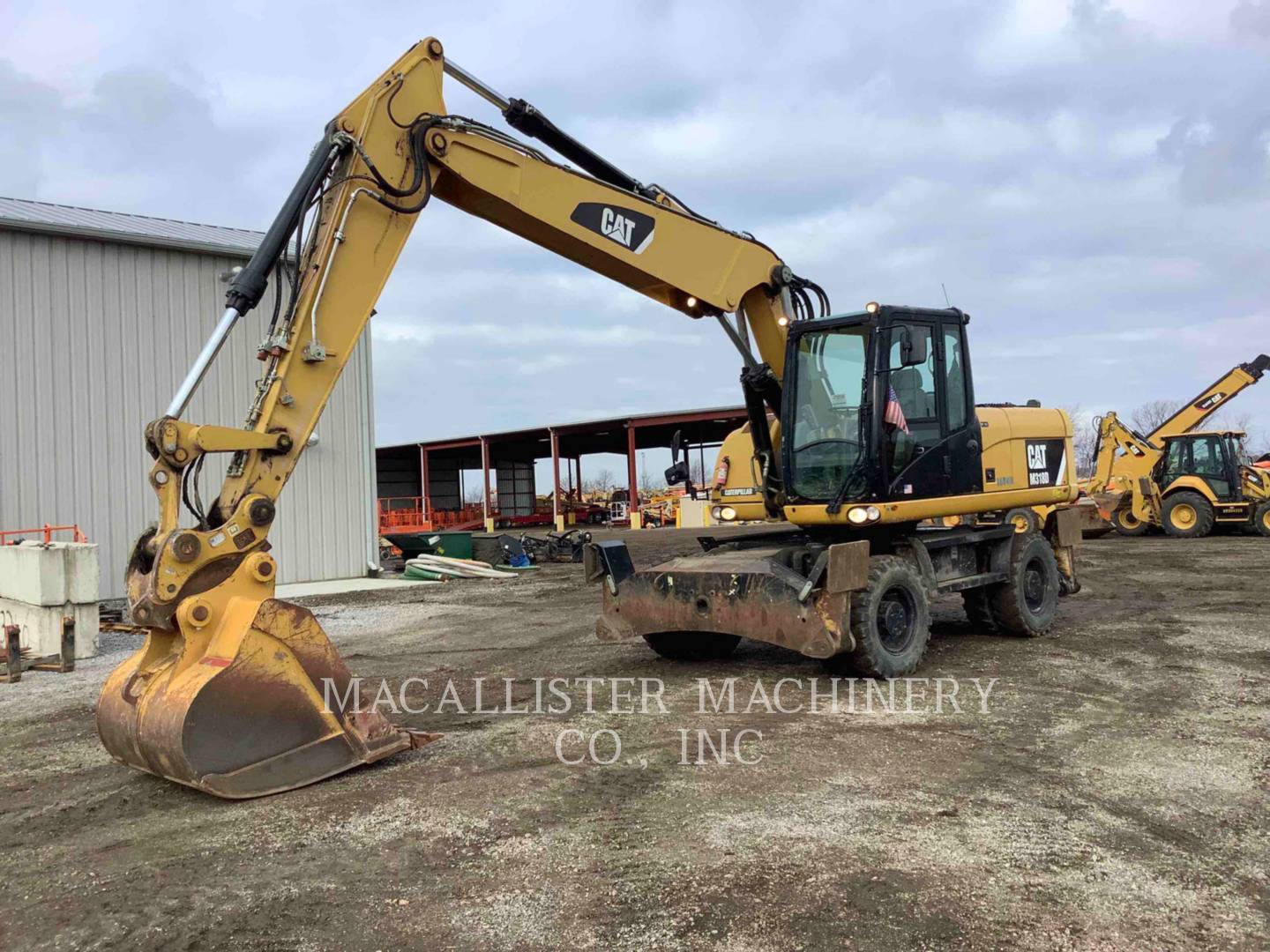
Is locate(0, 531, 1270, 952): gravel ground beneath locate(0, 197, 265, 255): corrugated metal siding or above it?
beneath

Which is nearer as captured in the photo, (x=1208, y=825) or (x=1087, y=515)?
(x=1208, y=825)

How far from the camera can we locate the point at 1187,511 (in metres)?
20.1

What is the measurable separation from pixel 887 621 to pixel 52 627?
7473mm

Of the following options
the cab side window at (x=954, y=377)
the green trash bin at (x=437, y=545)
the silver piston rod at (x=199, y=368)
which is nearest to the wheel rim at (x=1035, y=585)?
the cab side window at (x=954, y=377)

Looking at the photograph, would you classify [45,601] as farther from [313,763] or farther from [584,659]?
[313,763]

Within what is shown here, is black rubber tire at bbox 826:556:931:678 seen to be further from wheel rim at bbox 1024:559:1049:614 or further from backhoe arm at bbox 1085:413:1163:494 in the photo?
backhoe arm at bbox 1085:413:1163:494

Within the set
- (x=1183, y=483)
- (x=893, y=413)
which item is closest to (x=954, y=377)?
(x=893, y=413)

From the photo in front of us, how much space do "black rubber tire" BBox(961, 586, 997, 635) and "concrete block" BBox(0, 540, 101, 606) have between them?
798 cm

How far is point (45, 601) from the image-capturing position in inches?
347

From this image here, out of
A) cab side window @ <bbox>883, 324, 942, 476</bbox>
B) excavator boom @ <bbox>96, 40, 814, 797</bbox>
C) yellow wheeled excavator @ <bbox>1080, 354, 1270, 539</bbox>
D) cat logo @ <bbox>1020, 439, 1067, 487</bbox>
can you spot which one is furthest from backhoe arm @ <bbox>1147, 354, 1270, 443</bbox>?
excavator boom @ <bbox>96, 40, 814, 797</bbox>

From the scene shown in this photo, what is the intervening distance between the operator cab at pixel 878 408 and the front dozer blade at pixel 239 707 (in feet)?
12.6

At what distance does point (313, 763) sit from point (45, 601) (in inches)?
225

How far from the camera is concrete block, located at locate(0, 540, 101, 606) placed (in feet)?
29.0

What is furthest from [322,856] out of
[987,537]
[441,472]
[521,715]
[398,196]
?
[441,472]
